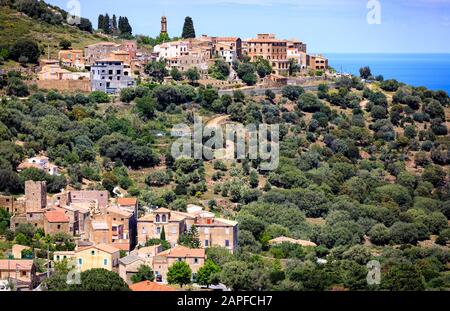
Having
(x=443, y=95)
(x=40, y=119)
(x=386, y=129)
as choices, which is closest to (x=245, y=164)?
(x=40, y=119)

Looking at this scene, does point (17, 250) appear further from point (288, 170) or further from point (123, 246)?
point (288, 170)

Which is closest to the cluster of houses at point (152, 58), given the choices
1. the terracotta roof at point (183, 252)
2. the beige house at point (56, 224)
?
the beige house at point (56, 224)

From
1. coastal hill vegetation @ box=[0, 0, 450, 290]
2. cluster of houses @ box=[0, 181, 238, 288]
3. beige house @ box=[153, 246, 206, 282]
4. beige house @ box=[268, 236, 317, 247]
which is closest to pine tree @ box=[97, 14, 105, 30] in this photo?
coastal hill vegetation @ box=[0, 0, 450, 290]

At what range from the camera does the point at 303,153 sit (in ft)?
154

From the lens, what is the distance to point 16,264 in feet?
90.3

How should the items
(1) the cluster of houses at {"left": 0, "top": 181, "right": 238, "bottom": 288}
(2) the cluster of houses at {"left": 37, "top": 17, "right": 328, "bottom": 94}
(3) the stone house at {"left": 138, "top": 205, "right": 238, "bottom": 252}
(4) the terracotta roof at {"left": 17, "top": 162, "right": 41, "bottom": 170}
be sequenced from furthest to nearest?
1. (2) the cluster of houses at {"left": 37, "top": 17, "right": 328, "bottom": 94}
2. (4) the terracotta roof at {"left": 17, "top": 162, "right": 41, "bottom": 170}
3. (3) the stone house at {"left": 138, "top": 205, "right": 238, "bottom": 252}
4. (1) the cluster of houses at {"left": 0, "top": 181, "right": 238, "bottom": 288}

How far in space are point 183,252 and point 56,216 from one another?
4.21m

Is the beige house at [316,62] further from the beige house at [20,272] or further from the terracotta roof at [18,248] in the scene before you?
the beige house at [20,272]

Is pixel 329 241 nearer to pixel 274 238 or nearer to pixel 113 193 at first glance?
pixel 274 238

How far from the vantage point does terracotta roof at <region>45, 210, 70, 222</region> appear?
3145 centimetres

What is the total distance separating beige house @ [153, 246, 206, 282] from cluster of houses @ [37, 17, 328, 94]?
20181 millimetres

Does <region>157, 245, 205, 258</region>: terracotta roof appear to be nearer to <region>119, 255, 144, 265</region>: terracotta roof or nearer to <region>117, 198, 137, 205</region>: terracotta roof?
<region>119, 255, 144, 265</region>: terracotta roof

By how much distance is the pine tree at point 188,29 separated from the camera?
60.1 meters

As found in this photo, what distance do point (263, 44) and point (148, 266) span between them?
1215 inches
